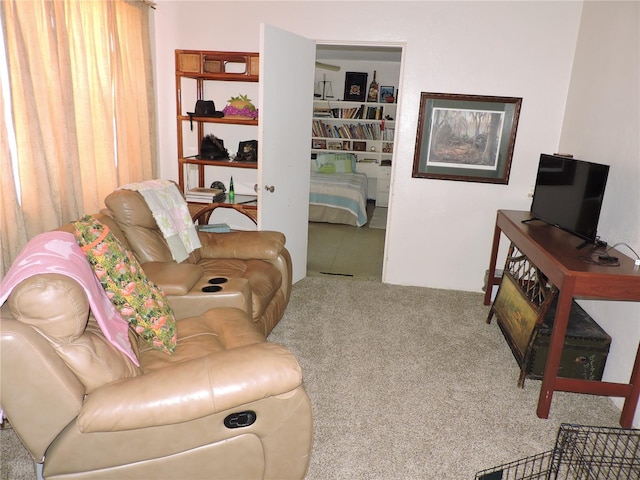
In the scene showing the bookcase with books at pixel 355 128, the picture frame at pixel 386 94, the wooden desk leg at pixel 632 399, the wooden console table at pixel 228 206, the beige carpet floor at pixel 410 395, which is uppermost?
the picture frame at pixel 386 94

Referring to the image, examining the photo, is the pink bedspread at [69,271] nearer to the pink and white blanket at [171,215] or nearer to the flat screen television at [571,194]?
the pink and white blanket at [171,215]

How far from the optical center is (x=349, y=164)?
755cm

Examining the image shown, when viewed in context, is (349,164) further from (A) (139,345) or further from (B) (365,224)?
(A) (139,345)

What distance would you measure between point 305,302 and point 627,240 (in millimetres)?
2177

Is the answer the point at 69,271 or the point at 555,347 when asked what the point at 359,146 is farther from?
the point at 69,271

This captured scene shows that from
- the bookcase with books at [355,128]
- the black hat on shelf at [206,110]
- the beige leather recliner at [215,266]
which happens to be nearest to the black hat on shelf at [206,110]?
the black hat on shelf at [206,110]

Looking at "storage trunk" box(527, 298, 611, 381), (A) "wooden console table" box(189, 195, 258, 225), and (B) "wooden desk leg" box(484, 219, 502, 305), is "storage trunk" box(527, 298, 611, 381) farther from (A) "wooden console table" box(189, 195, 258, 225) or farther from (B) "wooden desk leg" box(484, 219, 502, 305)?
(A) "wooden console table" box(189, 195, 258, 225)

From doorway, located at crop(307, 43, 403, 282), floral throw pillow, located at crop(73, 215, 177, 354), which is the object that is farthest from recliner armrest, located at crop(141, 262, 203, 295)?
doorway, located at crop(307, 43, 403, 282)

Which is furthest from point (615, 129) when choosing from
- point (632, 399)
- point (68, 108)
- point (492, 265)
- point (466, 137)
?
point (68, 108)

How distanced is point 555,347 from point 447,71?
2310mm

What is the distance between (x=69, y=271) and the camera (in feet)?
5.38

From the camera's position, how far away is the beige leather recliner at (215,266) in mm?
2453

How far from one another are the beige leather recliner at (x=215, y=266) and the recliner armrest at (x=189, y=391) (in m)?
A: 0.85

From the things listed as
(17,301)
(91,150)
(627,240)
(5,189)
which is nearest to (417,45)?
(627,240)
